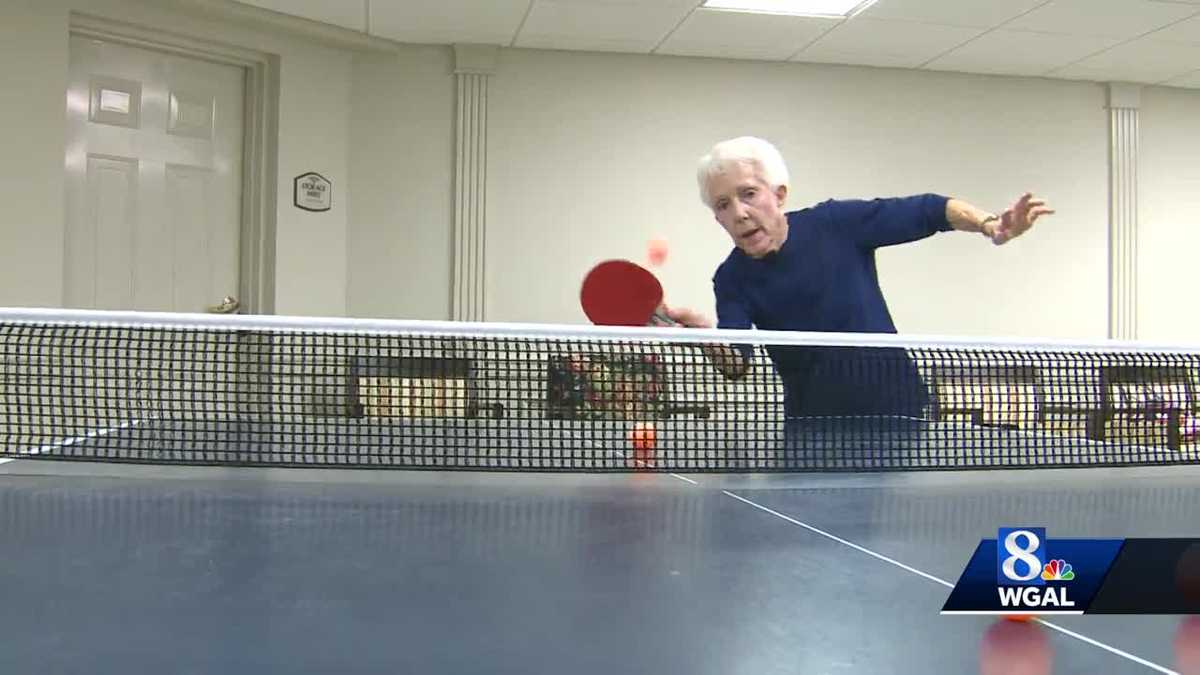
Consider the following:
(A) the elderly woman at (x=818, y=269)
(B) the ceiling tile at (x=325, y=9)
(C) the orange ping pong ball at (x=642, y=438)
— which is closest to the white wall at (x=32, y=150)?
(B) the ceiling tile at (x=325, y=9)

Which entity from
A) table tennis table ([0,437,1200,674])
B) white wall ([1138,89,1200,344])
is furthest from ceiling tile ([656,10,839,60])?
table tennis table ([0,437,1200,674])

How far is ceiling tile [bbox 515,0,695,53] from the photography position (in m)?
5.55

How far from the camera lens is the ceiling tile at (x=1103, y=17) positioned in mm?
5453

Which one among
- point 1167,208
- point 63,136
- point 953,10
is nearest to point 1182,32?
point 953,10

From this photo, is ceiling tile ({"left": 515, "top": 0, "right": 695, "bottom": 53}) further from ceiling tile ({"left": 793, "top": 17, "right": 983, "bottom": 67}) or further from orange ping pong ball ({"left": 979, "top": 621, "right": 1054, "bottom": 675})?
orange ping pong ball ({"left": 979, "top": 621, "right": 1054, "bottom": 675})

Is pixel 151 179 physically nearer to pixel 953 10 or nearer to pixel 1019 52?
pixel 953 10

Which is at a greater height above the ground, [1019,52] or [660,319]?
[1019,52]

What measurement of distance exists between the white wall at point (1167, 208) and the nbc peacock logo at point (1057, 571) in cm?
729

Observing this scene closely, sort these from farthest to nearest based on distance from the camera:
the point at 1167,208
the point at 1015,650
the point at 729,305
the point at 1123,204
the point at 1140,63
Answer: the point at 1167,208 < the point at 1123,204 < the point at 1140,63 < the point at 729,305 < the point at 1015,650

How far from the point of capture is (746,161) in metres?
4.89

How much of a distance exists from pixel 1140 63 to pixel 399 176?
472cm

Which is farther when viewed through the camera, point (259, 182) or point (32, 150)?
point (259, 182)

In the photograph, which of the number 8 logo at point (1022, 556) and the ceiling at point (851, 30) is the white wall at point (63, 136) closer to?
the ceiling at point (851, 30)

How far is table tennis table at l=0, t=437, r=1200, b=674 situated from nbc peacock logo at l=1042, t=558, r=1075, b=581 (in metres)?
0.06
